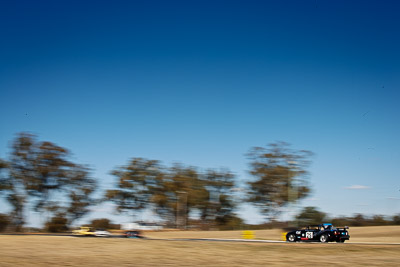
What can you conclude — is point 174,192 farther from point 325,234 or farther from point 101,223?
point 325,234

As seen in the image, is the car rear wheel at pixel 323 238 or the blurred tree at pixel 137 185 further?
the blurred tree at pixel 137 185

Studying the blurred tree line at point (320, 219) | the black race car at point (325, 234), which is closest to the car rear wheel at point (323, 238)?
the black race car at point (325, 234)

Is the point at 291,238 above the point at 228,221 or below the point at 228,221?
below

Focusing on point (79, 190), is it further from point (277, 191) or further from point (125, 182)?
point (277, 191)

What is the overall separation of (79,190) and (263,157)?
35651 mm

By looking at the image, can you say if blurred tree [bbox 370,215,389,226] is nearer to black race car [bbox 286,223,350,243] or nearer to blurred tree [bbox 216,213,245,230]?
blurred tree [bbox 216,213,245,230]

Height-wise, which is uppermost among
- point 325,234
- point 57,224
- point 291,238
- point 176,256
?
point 57,224

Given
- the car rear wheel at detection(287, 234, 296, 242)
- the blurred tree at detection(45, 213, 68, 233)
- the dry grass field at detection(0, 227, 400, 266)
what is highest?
the blurred tree at detection(45, 213, 68, 233)

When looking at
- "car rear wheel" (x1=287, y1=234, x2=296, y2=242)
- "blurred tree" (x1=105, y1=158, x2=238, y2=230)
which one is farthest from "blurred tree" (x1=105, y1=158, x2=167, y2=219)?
"car rear wheel" (x1=287, y1=234, x2=296, y2=242)

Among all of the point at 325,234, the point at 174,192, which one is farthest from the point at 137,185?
the point at 325,234

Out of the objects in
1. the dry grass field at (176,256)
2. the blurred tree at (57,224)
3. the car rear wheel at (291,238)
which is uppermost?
the blurred tree at (57,224)

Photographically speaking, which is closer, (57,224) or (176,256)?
(176,256)

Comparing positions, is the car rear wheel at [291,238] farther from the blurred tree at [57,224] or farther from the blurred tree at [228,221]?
the blurred tree at [228,221]

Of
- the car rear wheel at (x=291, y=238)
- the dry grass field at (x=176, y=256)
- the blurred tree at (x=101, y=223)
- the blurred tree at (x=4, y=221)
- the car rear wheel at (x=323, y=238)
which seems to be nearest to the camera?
the dry grass field at (x=176, y=256)
